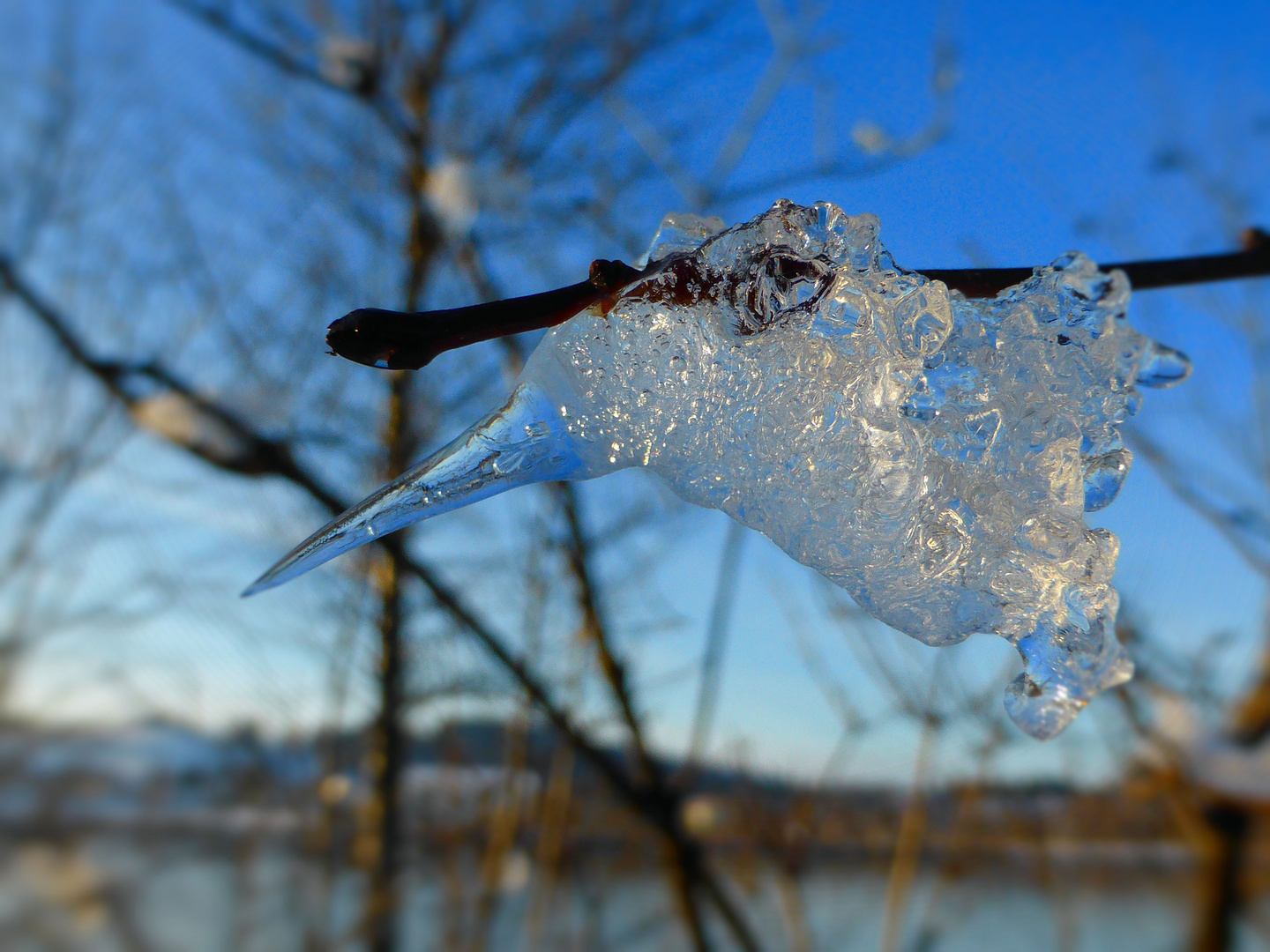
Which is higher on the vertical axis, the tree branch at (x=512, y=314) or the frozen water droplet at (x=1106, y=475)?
the tree branch at (x=512, y=314)

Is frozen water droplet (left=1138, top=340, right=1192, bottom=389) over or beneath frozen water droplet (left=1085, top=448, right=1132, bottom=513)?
over

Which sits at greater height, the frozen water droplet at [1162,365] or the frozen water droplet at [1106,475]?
the frozen water droplet at [1162,365]

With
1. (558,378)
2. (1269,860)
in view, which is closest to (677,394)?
(558,378)

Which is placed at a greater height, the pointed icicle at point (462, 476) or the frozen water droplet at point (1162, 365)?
the frozen water droplet at point (1162, 365)

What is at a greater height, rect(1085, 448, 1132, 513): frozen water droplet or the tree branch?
the tree branch

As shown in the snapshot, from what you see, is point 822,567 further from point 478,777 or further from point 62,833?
point 62,833
